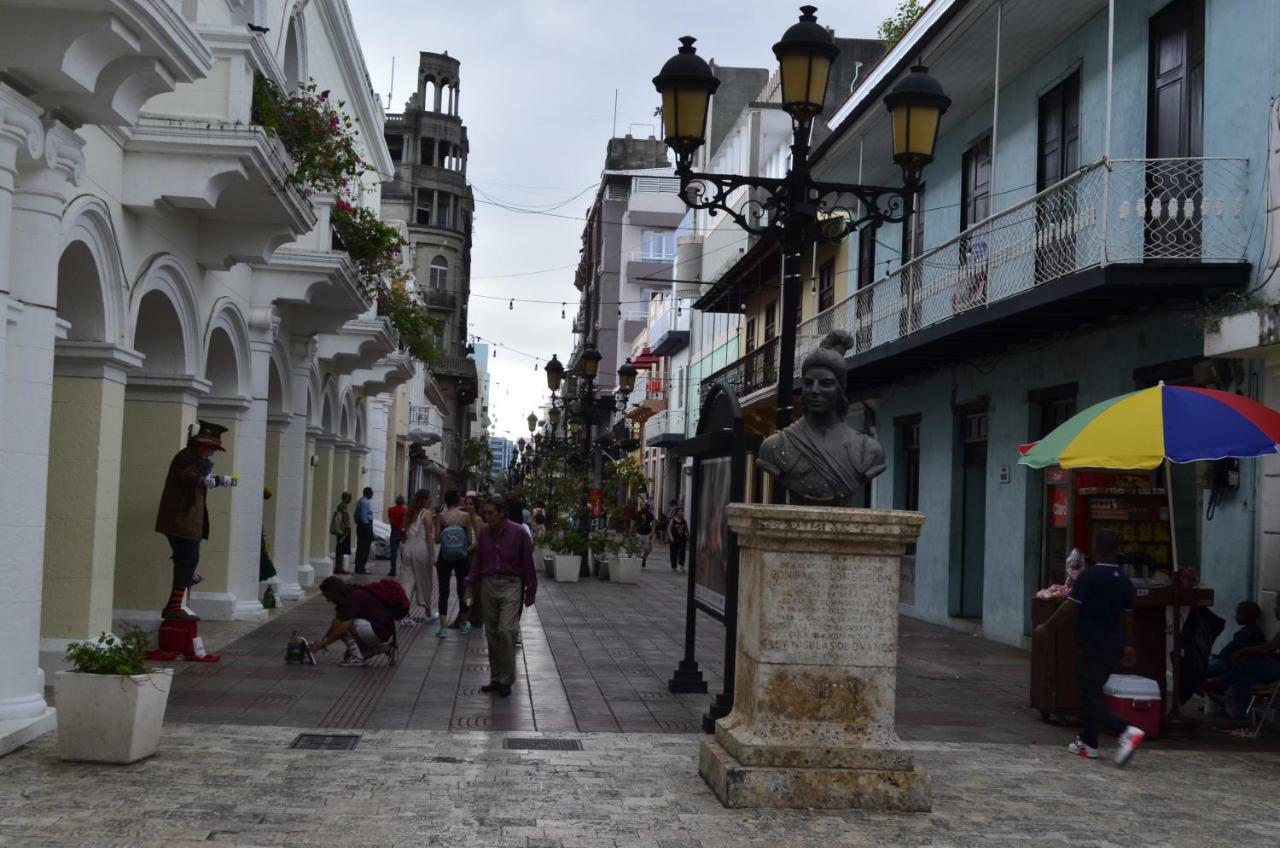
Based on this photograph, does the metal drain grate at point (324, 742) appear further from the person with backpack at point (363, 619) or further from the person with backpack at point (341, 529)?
the person with backpack at point (341, 529)

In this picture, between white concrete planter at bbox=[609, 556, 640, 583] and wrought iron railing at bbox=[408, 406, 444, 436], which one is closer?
white concrete planter at bbox=[609, 556, 640, 583]

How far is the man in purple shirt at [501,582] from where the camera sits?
1087 centimetres

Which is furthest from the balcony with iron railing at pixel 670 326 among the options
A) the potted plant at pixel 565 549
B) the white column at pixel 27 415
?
the white column at pixel 27 415

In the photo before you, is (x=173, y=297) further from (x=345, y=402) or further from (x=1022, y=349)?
(x=345, y=402)

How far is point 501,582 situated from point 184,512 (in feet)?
9.77

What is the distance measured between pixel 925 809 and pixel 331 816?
2.97 meters

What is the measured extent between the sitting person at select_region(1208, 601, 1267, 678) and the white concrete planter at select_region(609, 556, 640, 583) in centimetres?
1570

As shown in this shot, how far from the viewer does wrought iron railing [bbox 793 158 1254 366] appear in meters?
11.8

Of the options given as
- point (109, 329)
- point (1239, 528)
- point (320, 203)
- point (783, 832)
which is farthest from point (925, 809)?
point (320, 203)

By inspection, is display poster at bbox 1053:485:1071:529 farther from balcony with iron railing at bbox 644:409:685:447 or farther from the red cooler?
balcony with iron railing at bbox 644:409:685:447

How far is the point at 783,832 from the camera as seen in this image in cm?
→ 661

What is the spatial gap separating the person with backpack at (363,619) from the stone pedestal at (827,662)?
→ 5.65 m

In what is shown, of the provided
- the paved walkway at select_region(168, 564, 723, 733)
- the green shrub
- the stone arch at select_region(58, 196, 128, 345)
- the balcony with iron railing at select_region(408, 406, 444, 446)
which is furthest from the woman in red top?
the balcony with iron railing at select_region(408, 406, 444, 446)

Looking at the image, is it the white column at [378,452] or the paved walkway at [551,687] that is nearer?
the paved walkway at [551,687]
